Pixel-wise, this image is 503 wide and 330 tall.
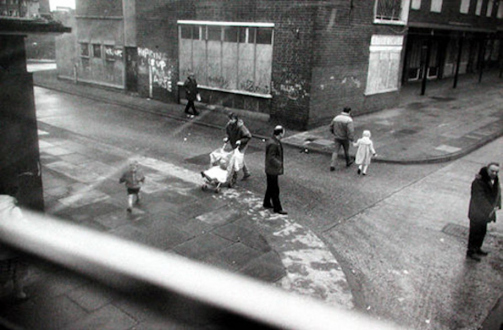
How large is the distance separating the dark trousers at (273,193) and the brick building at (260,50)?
7.25 metres

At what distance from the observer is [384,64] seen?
19.3 m

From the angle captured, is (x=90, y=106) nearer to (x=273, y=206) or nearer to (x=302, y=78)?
(x=302, y=78)

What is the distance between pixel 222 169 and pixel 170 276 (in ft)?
13.5

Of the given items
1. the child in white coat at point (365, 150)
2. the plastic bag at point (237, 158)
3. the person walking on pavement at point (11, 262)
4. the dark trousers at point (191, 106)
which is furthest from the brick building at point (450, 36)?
the person walking on pavement at point (11, 262)

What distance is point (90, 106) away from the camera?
20.4m

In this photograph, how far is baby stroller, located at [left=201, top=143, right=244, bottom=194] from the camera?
997 centimetres

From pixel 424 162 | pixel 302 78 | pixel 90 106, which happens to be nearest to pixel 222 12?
pixel 302 78

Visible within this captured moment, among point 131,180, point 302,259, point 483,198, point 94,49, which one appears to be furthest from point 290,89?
point 94,49

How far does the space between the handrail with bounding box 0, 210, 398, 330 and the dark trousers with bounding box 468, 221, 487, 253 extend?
2.77 metres

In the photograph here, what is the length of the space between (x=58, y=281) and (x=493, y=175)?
7029mm

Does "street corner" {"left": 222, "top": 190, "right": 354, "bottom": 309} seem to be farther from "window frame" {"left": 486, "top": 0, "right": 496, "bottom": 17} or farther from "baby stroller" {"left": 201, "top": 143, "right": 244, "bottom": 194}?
"window frame" {"left": 486, "top": 0, "right": 496, "bottom": 17}

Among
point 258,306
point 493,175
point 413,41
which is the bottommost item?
point 258,306

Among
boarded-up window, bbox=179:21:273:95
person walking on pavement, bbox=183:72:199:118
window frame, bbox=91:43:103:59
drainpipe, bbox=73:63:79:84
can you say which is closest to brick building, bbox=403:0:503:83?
boarded-up window, bbox=179:21:273:95

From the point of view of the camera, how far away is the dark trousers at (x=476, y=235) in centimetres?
730
